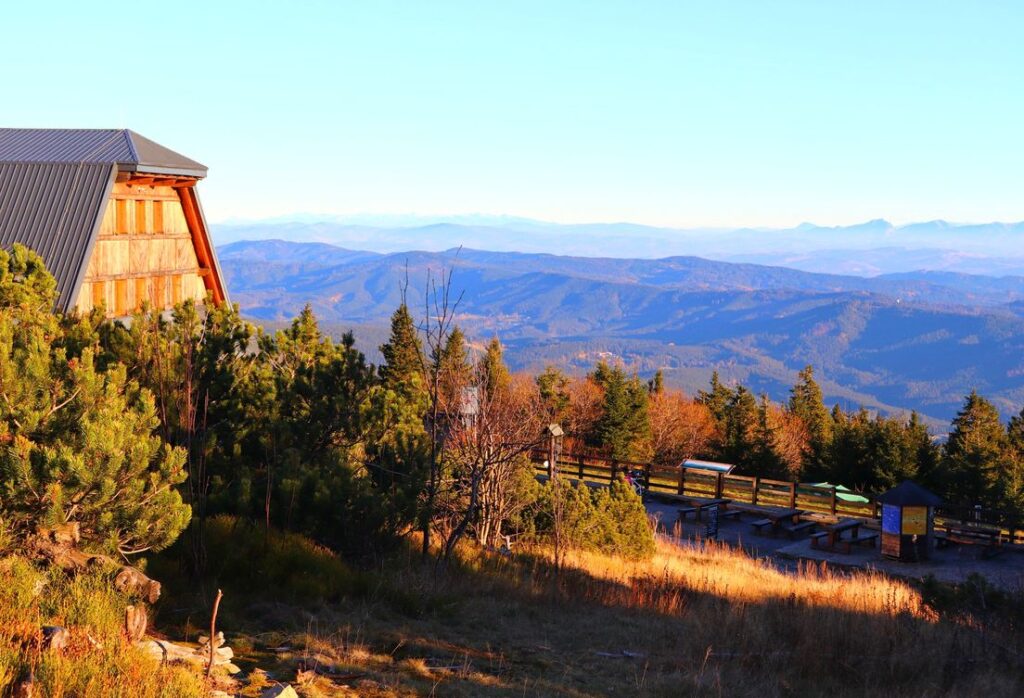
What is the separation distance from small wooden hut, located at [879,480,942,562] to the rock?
19.3m


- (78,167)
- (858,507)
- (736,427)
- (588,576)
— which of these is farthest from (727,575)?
(736,427)

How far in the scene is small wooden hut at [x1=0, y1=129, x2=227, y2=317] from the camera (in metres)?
18.5

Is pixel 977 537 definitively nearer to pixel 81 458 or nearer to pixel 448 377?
pixel 448 377

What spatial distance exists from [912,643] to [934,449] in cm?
3177

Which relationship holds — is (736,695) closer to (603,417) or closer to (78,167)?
(78,167)

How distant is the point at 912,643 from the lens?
9008 mm

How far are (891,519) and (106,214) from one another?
17.3 metres

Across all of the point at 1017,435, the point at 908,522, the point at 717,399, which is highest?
the point at 908,522

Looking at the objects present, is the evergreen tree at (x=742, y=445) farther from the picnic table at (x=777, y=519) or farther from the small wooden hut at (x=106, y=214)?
the small wooden hut at (x=106, y=214)

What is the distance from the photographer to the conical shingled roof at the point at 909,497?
840 inches

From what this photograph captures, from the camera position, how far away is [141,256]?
20.5 meters

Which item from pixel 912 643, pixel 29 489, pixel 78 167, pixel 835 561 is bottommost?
pixel 835 561

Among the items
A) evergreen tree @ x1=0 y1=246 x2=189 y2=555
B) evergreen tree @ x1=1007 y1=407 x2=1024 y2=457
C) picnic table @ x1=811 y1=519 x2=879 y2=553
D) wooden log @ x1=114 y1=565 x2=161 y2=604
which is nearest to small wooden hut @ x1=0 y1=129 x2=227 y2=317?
evergreen tree @ x1=0 y1=246 x2=189 y2=555

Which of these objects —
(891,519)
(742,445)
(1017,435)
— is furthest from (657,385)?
(891,519)
